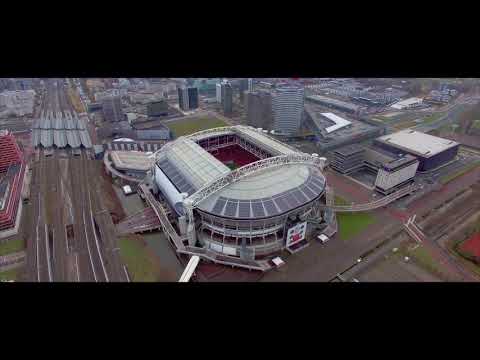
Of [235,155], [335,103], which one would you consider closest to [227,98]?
[335,103]

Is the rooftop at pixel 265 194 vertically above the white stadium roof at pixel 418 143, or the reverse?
the white stadium roof at pixel 418 143

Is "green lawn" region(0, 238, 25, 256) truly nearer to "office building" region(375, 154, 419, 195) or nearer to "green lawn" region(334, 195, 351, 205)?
"green lawn" region(334, 195, 351, 205)

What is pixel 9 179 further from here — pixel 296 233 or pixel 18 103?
pixel 18 103

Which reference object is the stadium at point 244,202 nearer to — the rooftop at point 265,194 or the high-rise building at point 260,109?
the rooftop at point 265,194

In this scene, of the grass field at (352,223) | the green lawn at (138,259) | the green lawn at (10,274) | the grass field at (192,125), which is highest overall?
the grass field at (192,125)

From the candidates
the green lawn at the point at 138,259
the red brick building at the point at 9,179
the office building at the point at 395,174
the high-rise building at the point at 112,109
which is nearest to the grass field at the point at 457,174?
the office building at the point at 395,174
